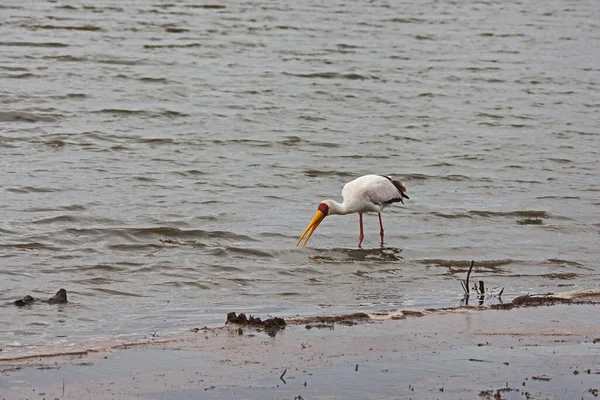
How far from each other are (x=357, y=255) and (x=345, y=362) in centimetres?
516

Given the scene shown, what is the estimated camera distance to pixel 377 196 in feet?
44.1

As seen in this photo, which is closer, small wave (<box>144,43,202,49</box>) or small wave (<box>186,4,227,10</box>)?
small wave (<box>144,43,202,49</box>)

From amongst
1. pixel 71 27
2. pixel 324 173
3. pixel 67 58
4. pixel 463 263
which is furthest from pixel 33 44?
pixel 463 263

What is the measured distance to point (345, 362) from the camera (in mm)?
7281

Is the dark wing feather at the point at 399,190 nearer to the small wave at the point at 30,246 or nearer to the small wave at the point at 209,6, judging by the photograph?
the small wave at the point at 30,246

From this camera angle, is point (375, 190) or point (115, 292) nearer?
point (115, 292)

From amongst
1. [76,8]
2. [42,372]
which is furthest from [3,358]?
[76,8]

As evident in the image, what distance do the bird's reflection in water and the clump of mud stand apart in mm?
3554

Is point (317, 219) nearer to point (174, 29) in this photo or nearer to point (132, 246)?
point (132, 246)

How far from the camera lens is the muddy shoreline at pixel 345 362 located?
6652 millimetres

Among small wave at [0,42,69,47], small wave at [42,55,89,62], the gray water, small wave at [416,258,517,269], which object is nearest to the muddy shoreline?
the gray water

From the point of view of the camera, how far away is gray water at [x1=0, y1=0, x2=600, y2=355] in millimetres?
10461

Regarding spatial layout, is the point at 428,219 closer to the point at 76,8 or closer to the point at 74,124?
the point at 74,124

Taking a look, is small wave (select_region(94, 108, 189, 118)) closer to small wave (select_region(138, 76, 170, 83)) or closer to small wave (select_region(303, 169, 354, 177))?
small wave (select_region(138, 76, 170, 83))
